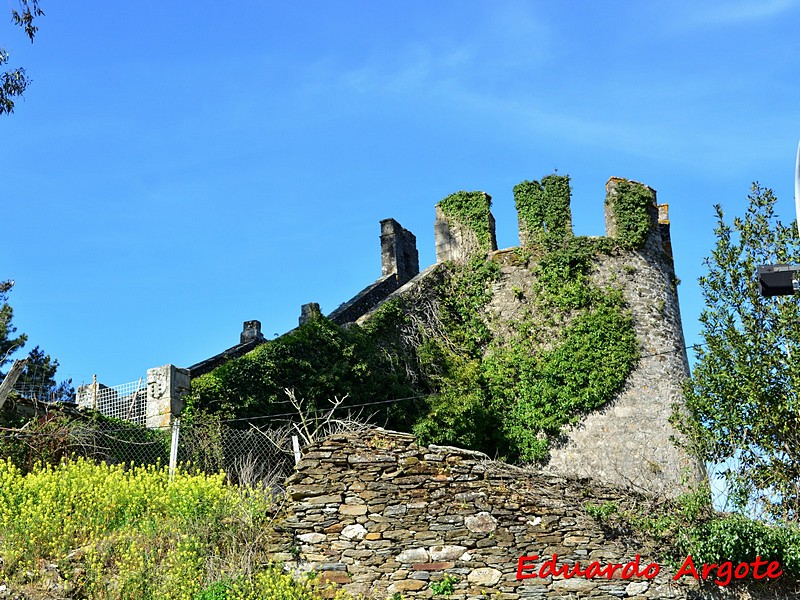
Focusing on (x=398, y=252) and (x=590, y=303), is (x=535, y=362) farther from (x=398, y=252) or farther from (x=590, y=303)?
(x=398, y=252)

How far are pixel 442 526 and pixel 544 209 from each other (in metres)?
10.3

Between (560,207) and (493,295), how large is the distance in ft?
7.50

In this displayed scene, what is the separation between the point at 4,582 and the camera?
39.9ft

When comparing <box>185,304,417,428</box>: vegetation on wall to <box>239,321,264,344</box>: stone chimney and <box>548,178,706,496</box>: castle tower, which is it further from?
<box>239,321,264,344</box>: stone chimney

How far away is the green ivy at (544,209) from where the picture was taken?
21781mm

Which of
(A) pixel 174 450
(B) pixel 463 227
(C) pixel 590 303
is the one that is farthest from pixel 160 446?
(B) pixel 463 227

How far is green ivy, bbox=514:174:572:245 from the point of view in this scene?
71.5 ft

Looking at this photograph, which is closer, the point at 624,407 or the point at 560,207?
the point at 624,407

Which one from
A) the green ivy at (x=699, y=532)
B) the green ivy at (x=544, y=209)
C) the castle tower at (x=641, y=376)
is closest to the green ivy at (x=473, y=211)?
the green ivy at (x=544, y=209)

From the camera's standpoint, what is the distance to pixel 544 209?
869 inches

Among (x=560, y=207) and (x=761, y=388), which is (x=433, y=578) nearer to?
(x=761, y=388)

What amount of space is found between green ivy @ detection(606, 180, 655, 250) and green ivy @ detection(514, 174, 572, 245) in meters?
→ 0.95

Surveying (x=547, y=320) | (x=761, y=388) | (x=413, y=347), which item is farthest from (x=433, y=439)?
(x=761, y=388)

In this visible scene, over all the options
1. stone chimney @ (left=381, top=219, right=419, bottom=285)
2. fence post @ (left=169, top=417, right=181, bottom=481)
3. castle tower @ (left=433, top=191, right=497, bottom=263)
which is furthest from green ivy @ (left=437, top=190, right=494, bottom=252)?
fence post @ (left=169, top=417, right=181, bottom=481)
